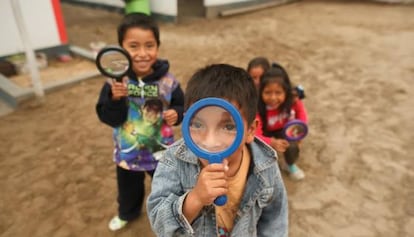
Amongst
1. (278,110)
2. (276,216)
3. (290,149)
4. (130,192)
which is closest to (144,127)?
(130,192)

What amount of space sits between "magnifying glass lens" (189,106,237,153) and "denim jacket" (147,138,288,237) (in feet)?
0.78

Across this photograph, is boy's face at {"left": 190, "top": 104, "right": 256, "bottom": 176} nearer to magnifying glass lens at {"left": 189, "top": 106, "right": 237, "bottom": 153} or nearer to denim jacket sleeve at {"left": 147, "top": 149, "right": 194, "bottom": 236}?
magnifying glass lens at {"left": 189, "top": 106, "right": 237, "bottom": 153}

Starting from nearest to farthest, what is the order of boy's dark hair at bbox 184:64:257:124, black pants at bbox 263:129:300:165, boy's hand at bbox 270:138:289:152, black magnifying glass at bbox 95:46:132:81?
boy's dark hair at bbox 184:64:257:124
black magnifying glass at bbox 95:46:132:81
boy's hand at bbox 270:138:289:152
black pants at bbox 263:129:300:165

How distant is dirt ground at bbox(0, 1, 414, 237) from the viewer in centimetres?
270

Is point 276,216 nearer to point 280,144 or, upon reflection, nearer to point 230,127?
point 230,127

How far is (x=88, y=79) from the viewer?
5.27m

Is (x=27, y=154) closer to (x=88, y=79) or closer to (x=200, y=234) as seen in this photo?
(x=88, y=79)

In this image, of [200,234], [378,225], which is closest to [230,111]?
[200,234]

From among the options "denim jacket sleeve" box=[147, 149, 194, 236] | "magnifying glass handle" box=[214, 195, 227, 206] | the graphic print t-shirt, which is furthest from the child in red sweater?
"magnifying glass handle" box=[214, 195, 227, 206]

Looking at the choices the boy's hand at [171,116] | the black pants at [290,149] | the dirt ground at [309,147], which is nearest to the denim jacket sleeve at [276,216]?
the boy's hand at [171,116]

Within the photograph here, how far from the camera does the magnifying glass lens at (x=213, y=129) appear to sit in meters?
0.96

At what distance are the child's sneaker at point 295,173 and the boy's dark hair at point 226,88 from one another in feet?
6.95

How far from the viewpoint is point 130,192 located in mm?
2398

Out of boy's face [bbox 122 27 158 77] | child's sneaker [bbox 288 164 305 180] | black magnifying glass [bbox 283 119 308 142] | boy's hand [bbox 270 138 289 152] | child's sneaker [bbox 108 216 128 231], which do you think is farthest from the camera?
child's sneaker [bbox 288 164 305 180]
